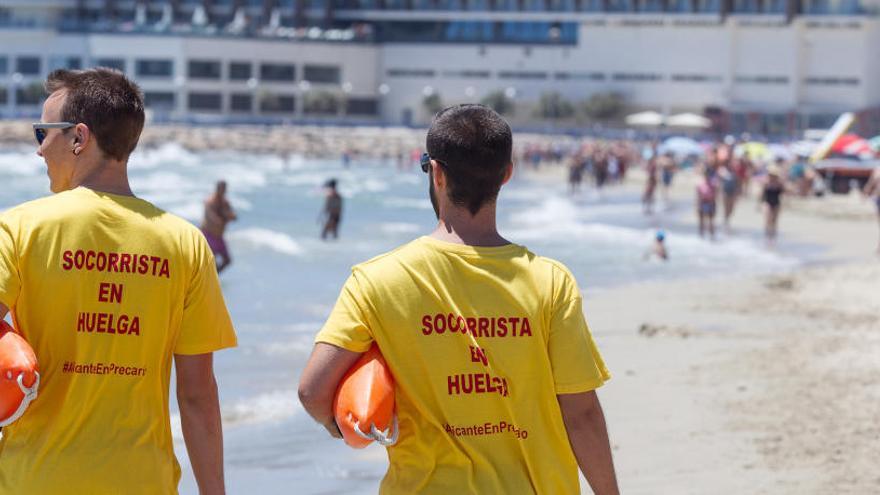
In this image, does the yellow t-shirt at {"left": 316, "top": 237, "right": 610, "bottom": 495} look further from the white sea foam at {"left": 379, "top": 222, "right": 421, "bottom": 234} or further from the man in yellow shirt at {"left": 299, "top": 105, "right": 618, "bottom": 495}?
the white sea foam at {"left": 379, "top": 222, "right": 421, "bottom": 234}

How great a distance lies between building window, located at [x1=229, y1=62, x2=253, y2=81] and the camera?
3729 inches

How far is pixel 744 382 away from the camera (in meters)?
9.90

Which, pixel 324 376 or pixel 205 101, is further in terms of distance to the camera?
pixel 205 101

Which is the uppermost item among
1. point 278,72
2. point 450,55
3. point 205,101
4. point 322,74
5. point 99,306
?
point 99,306

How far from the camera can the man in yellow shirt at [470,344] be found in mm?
3047

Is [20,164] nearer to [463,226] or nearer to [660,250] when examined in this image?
[660,250]

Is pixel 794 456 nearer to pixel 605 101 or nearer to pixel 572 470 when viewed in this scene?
pixel 572 470

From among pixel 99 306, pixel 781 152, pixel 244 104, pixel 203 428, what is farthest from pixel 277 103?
pixel 99 306

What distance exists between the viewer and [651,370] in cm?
1059

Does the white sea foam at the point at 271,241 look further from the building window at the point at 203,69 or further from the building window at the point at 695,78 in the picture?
the building window at the point at 203,69

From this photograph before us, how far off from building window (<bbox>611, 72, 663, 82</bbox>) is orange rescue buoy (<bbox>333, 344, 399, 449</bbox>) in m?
88.2

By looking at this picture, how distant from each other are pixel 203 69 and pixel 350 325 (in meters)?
92.7

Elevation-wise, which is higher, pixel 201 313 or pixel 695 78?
pixel 201 313

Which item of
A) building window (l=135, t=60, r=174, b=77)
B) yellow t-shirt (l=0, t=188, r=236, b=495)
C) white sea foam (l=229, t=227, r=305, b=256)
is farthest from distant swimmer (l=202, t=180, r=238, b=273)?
building window (l=135, t=60, r=174, b=77)
